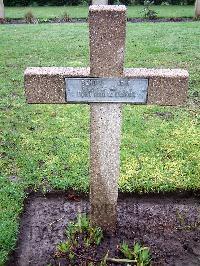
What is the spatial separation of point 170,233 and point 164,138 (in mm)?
1955

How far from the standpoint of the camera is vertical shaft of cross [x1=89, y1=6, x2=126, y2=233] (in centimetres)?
283

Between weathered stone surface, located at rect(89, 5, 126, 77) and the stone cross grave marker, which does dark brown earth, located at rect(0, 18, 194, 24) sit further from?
weathered stone surface, located at rect(89, 5, 126, 77)

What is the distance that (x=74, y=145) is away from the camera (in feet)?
17.5

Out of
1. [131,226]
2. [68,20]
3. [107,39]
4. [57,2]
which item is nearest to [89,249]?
[131,226]

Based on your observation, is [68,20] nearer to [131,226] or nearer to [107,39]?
[131,226]

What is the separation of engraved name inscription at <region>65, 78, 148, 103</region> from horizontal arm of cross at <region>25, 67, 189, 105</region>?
5 cm

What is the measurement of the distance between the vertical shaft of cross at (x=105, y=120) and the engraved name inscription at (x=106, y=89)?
63 millimetres

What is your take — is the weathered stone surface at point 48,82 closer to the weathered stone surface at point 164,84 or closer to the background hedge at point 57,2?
the weathered stone surface at point 164,84

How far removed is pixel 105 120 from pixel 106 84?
0.32 metres

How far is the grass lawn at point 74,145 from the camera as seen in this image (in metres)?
4.45

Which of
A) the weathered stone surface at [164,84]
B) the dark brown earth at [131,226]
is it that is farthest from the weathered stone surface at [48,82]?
the dark brown earth at [131,226]

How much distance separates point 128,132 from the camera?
18.7 feet

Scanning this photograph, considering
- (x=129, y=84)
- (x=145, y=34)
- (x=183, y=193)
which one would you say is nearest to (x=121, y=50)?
(x=129, y=84)

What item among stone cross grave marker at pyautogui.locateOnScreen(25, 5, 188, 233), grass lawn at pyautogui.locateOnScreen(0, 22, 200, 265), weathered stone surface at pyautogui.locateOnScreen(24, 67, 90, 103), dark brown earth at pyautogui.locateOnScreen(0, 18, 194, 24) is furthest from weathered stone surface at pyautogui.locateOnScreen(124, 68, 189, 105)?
dark brown earth at pyautogui.locateOnScreen(0, 18, 194, 24)
